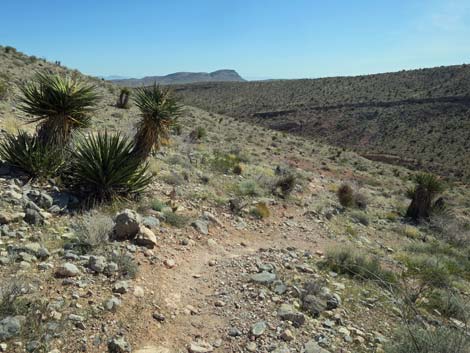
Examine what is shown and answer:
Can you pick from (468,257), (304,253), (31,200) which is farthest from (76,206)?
(468,257)

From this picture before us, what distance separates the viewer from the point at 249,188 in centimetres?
1019

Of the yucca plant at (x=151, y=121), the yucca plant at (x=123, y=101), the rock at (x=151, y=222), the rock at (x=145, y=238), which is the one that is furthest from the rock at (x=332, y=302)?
the yucca plant at (x=123, y=101)

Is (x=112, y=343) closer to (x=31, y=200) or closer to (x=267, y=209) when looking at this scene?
(x=31, y=200)

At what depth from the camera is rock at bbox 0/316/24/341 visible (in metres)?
3.25

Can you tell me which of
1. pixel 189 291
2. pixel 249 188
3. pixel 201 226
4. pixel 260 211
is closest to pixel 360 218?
pixel 249 188

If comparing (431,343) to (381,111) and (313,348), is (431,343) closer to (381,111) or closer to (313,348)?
(313,348)

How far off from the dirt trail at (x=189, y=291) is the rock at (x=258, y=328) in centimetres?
34

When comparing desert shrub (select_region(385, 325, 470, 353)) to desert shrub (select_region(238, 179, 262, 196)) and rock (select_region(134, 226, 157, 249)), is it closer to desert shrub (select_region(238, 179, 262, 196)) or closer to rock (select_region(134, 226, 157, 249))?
rock (select_region(134, 226, 157, 249))

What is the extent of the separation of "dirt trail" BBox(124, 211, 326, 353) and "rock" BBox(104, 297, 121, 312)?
0.46 ft

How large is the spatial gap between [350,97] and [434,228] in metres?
48.6

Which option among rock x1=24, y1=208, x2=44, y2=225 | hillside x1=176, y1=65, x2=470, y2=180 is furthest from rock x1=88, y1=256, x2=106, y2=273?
hillside x1=176, y1=65, x2=470, y2=180

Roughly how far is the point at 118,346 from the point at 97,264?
1402 mm

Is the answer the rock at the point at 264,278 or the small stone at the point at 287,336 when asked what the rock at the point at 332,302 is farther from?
the small stone at the point at 287,336

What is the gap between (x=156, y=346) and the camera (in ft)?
12.3
